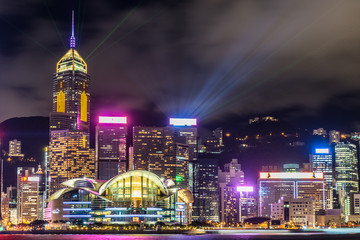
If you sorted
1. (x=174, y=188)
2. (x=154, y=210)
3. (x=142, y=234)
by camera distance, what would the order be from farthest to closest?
(x=174, y=188) → (x=154, y=210) → (x=142, y=234)

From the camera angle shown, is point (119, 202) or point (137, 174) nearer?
point (119, 202)

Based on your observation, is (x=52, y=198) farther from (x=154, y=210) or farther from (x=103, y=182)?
(x=154, y=210)

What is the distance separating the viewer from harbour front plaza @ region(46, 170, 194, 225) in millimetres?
145625

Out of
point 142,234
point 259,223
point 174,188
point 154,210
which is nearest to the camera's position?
point 142,234

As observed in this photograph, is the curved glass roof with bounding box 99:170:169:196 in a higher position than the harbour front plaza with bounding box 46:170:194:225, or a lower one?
higher

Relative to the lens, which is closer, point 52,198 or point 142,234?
point 142,234

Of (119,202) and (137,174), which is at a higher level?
(137,174)

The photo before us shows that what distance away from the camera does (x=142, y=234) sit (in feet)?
451

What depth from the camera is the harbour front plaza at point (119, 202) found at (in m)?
146

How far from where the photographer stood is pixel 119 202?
145625mm

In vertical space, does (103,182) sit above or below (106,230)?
above

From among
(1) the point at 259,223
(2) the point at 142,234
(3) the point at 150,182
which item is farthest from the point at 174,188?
(1) the point at 259,223

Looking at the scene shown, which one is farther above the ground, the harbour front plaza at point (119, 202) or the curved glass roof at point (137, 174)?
the curved glass roof at point (137, 174)

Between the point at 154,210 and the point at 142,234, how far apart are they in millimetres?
10647
